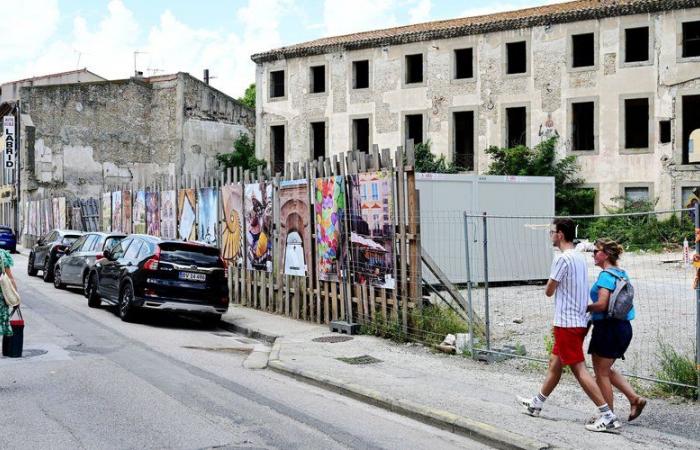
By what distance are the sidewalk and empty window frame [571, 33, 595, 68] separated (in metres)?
26.4

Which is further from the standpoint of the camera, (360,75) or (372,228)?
(360,75)

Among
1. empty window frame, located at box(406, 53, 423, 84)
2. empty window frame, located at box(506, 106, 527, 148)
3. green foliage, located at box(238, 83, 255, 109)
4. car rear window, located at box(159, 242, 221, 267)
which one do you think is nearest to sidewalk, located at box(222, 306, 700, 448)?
car rear window, located at box(159, 242, 221, 267)

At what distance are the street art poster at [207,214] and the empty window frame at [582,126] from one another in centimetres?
2088

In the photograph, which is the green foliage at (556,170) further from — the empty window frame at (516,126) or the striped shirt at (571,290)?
the striped shirt at (571,290)

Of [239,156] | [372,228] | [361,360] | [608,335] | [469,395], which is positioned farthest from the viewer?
[239,156]

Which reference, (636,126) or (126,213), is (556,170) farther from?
(126,213)

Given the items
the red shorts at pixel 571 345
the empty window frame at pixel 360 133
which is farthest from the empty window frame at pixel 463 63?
the red shorts at pixel 571 345

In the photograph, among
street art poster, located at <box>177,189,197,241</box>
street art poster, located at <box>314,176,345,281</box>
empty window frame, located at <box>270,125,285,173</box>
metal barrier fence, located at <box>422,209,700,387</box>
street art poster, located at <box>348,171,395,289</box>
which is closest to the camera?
metal barrier fence, located at <box>422,209,700,387</box>

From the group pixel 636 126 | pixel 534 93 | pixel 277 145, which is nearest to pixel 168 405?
pixel 534 93

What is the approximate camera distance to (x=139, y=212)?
24.9 metres

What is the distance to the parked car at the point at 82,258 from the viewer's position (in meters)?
18.2

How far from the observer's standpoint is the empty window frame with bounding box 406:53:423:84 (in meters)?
38.5

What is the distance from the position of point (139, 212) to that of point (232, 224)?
8655 mm

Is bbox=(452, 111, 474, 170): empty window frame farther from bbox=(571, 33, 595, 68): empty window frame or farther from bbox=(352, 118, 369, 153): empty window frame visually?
bbox=(571, 33, 595, 68): empty window frame
